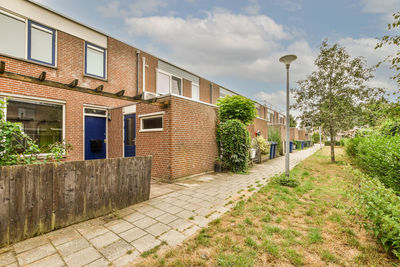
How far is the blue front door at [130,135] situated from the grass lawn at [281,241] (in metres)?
5.51

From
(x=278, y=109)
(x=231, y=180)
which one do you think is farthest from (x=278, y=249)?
(x=278, y=109)

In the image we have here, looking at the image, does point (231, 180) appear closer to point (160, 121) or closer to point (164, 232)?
point (160, 121)

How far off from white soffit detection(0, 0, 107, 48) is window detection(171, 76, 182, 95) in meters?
4.80

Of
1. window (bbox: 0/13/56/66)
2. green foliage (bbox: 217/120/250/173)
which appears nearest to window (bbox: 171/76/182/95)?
green foliage (bbox: 217/120/250/173)

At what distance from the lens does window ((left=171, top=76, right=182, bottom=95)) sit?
12.5m

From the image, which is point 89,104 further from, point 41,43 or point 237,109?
point 237,109

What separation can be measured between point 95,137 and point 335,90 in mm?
13326

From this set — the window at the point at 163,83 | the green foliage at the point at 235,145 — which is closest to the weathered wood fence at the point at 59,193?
the green foliage at the point at 235,145

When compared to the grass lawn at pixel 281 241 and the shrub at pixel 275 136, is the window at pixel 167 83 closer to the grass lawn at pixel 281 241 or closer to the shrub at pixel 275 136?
the shrub at pixel 275 136

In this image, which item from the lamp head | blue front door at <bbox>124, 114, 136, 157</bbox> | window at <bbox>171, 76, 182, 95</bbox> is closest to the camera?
the lamp head

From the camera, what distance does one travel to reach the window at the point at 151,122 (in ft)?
21.3

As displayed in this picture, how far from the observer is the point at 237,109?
8.13m

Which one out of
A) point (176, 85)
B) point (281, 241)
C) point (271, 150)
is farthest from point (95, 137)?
point (271, 150)

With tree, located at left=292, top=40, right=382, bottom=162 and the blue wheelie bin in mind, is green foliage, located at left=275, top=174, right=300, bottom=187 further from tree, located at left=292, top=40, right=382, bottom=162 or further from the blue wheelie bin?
the blue wheelie bin
